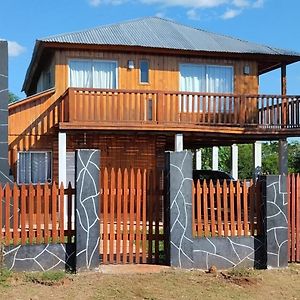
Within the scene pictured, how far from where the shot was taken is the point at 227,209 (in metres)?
9.90

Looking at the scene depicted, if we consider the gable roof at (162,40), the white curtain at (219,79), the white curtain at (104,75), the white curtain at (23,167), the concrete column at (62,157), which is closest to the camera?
the concrete column at (62,157)

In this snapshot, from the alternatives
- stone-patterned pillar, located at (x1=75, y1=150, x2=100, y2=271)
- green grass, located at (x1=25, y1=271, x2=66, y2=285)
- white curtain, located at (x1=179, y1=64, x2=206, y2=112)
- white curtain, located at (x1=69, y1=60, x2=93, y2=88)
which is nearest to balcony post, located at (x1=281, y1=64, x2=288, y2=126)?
white curtain, located at (x1=179, y1=64, x2=206, y2=112)

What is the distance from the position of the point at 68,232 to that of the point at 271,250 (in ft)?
12.2

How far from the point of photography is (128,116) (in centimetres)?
1723

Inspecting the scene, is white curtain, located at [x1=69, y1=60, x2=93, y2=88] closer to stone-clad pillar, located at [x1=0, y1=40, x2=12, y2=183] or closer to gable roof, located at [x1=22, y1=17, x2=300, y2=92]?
gable roof, located at [x1=22, y1=17, x2=300, y2=92]

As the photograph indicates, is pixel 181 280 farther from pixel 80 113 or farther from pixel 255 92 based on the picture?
pixel 255 92

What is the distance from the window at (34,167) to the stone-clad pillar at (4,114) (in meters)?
4.22

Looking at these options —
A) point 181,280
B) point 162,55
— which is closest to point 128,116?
point 162,55

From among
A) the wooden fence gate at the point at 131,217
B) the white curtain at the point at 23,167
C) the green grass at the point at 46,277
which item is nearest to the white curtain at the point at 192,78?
the white curtain at the point at 23,167

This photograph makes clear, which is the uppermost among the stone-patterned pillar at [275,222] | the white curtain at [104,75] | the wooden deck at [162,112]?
the white curtain at [104,75]

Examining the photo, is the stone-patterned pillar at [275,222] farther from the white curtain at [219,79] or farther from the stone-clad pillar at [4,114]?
the white curtain at [219,79]

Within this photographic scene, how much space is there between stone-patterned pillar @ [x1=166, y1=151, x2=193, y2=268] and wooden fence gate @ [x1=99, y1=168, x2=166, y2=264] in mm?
295

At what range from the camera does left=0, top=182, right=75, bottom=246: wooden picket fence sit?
29.9ft

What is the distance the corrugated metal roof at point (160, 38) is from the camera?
18.6 metres
